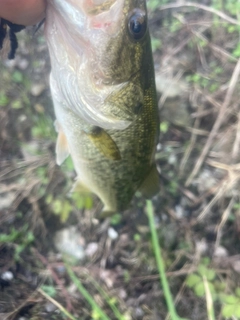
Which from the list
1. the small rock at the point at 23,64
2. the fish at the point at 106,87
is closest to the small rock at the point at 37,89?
the small rock at the point at 23,64

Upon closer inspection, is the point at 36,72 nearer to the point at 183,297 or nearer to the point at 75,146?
the point at 75,146

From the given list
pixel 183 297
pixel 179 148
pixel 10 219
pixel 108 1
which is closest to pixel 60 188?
pixel 10 219

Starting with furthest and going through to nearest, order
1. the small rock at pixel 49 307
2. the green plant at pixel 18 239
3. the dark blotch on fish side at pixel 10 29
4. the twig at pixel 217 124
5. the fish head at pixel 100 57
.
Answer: the twig at pixel 217 124 < the green plant at pixel 18 239 < the small rock at pixel 49 307 < the dark blotch on fish side at pixel 10 29 < the fish head at pixel 100 57

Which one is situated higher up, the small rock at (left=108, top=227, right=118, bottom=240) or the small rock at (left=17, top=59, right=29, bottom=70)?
the small rock at (left=17, top=59, right=29, bottom=70)

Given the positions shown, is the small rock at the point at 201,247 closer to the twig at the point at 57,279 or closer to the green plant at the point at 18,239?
the twig at the point at 57,279

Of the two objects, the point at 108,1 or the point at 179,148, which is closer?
the point at 108,1

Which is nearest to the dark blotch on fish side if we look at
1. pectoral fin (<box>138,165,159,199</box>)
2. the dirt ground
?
pectoral fin (<box>138,165,159,199</box>)

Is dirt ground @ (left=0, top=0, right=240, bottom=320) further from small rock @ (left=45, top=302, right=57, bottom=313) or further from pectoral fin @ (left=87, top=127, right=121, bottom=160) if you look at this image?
pectoral fin @ (left=87, top=127, right=121, bottom=160)
